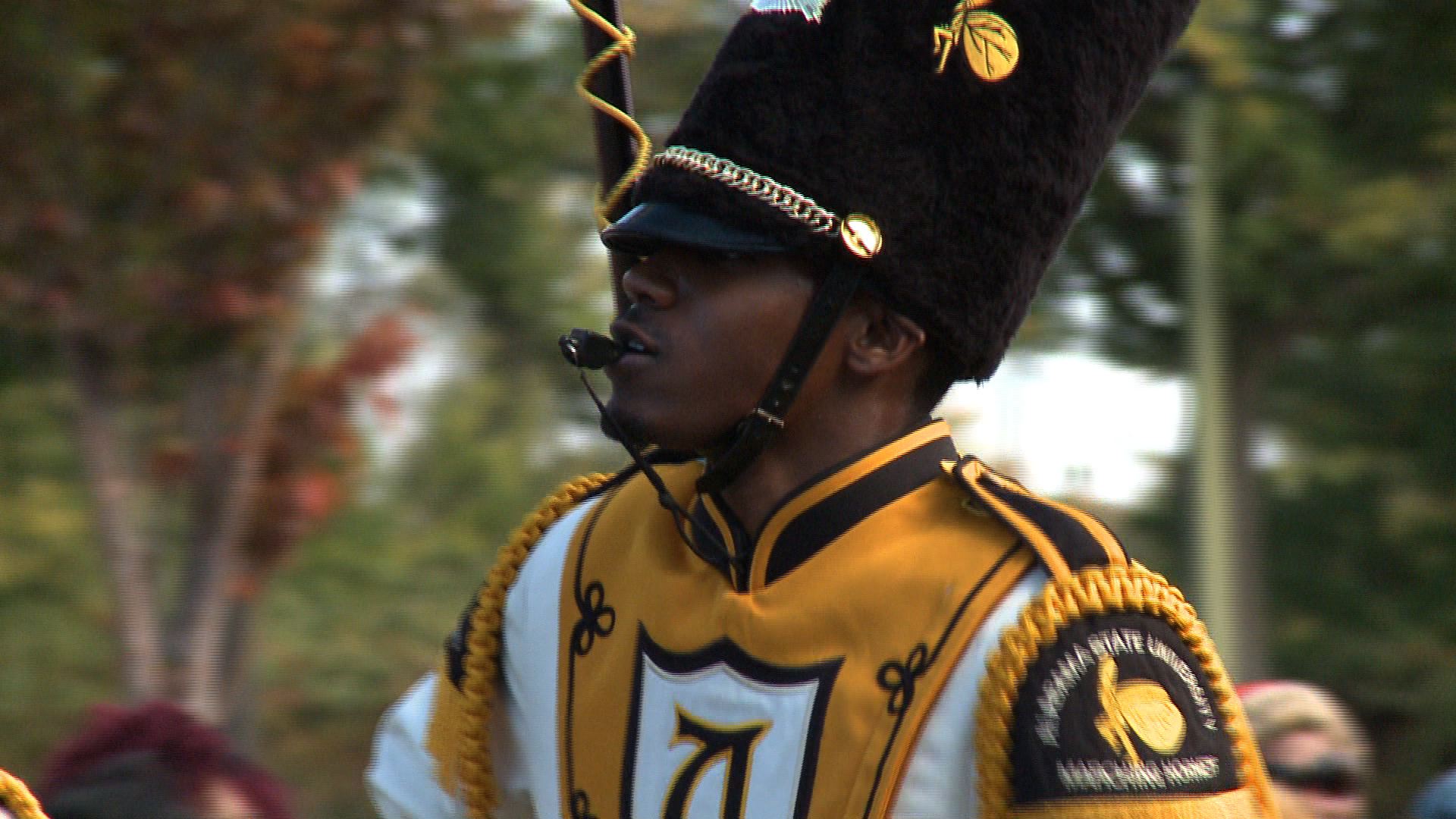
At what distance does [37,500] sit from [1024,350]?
4747mm

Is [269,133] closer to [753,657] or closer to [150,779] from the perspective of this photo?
[150,779]

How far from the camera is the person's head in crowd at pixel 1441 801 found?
386 cm

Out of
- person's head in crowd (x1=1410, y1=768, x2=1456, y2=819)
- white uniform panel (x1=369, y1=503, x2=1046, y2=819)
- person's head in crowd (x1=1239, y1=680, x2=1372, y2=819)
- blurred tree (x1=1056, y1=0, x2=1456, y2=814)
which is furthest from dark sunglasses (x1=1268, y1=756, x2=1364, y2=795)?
blurred tree (x1=1056, y1=0, x2=1456, y2=814)

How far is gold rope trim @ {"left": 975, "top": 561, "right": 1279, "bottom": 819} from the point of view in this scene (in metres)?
2.14

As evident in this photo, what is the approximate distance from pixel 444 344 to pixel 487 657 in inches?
342

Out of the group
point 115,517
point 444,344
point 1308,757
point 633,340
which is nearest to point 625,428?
point 633,340

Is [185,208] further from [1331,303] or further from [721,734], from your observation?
[1331,303]

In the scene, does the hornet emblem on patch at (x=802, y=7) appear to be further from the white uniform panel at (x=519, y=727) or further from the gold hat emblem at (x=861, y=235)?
the white uniform panel at (x=519, y=727)

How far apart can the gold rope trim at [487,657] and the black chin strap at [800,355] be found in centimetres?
51

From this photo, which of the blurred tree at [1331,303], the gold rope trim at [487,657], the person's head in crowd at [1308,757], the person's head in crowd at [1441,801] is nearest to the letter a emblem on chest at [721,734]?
the gold rope trim at [487,657]

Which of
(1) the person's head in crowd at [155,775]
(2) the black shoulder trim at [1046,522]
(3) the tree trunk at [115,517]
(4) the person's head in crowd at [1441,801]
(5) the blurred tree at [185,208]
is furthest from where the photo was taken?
(3) the tree trunk at [115,517]

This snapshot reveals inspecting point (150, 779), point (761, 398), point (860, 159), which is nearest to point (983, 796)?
point (761, 398)

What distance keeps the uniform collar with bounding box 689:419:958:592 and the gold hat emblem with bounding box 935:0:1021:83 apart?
1.53 ft

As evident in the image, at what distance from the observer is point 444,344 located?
1123 centimetres
